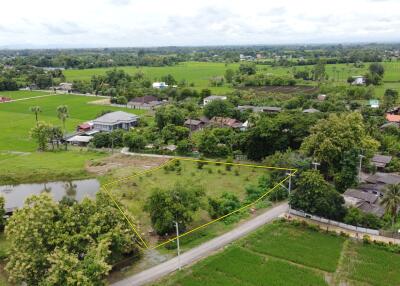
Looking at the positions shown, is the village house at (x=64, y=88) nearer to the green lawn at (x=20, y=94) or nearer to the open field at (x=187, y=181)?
the green lawn at (x=20, y=94)

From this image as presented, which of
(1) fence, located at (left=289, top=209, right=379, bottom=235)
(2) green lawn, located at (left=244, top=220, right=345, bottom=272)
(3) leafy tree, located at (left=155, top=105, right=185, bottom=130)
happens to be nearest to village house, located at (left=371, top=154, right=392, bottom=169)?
(1) fence, located at (left=289, top=209, right=379, bottom=235)

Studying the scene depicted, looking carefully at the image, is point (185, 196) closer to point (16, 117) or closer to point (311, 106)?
point (311, 106)

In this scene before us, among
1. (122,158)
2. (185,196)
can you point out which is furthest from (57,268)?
(122,158)

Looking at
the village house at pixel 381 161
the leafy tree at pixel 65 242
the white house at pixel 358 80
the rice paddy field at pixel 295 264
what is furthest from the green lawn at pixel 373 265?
the white house at pixel 358 80

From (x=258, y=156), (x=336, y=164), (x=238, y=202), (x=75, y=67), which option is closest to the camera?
(x=238, y=202)

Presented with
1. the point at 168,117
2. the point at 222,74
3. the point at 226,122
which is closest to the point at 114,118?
the point at 168,117
